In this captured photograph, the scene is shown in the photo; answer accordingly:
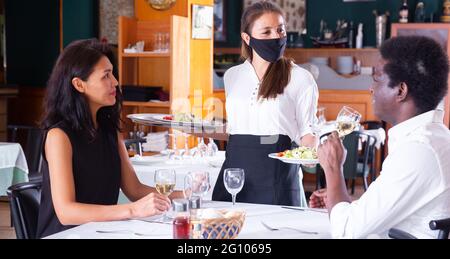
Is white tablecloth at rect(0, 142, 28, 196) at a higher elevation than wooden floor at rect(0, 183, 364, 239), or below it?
higher

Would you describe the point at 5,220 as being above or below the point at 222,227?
below

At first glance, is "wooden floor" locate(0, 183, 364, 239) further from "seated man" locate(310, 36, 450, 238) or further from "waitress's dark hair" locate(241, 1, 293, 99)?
"seated man" locate(310, 36, 450, 238)

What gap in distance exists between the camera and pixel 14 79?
8617 mm

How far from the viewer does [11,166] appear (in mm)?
5262

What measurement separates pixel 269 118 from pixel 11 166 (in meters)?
2.91

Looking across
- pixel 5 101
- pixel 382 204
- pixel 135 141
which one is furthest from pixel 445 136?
pixel 5 101

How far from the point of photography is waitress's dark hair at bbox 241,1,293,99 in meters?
3.07

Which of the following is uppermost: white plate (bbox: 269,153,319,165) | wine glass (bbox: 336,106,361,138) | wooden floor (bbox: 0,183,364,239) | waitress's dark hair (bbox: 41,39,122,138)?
waitress's dark hair (bbox: 41,39,122,138)

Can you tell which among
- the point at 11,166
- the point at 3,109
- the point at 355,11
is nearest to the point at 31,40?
the point at 3,109

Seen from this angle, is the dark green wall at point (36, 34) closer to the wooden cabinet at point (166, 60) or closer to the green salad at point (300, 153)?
the wooden cabinet at point (166, 60)

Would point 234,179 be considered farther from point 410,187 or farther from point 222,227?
point 410,187

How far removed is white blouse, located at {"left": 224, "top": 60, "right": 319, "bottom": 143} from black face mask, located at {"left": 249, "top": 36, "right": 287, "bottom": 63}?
114 millimetres

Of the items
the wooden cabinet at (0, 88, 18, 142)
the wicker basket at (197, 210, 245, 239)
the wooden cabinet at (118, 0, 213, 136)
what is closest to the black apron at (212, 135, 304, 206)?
the wicker basket at (197, 210, 245, 239)
